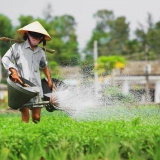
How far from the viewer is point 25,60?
7301 mm

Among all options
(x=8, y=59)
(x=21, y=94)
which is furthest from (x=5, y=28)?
(x=21, y=94)

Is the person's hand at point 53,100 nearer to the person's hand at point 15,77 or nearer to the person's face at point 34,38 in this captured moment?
the person's hand at point 15,77

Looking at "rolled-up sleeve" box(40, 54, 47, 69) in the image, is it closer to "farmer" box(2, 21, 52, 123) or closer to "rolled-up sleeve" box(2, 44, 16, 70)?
"farmer" box(2, 21, 52, 123)

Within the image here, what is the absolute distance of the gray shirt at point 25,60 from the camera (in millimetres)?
7262

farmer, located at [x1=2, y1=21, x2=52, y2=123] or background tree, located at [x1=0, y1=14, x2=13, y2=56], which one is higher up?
background tree, located at [x1=0, y1=14, x2=13, y2=56]

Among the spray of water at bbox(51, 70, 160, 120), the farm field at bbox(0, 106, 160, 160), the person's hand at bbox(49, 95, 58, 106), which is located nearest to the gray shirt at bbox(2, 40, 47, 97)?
the person's hand at bbox(49, 95, 58, 106)

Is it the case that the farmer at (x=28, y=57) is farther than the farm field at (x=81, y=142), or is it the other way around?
the farmer at (x=28, y=57)

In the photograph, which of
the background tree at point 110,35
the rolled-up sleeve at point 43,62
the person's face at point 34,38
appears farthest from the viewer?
the background tree at point 110,35

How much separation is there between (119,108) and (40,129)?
276 centimetres

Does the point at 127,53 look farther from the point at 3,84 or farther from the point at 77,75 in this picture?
the point at 77,75

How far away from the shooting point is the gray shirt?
286 inches

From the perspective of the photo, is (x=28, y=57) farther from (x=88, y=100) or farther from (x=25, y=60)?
(x=88, y=100)

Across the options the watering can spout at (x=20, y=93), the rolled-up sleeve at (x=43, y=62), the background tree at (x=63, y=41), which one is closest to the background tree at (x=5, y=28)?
the background tree at (x=63, y=41)

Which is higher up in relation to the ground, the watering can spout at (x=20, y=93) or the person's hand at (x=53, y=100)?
the watering can spout at (x=20, y=93)
